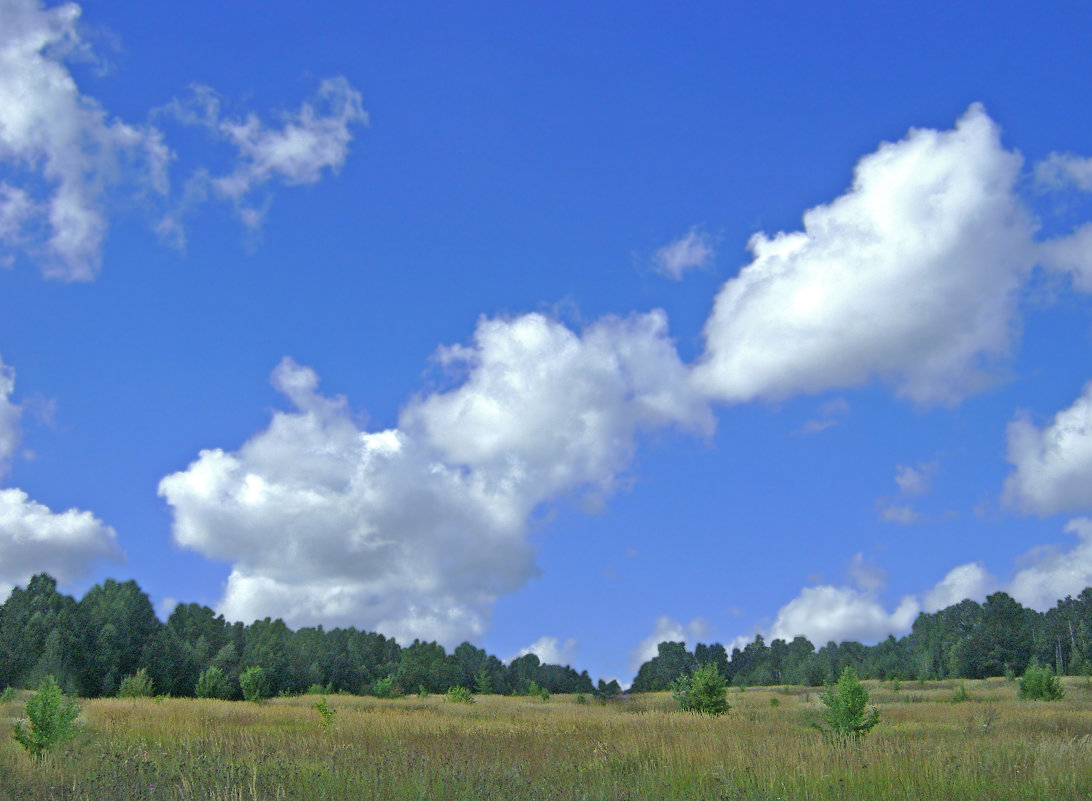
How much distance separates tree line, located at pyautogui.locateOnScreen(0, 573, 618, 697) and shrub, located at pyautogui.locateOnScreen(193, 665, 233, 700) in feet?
0.34

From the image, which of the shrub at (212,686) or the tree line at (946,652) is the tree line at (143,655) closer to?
the shrub at (212,686)

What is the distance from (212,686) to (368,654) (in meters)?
57.7

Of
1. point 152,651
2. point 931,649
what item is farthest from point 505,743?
point 931,649

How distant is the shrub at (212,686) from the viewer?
4269cm

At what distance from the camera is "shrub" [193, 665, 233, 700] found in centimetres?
4269

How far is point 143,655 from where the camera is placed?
57375 mm

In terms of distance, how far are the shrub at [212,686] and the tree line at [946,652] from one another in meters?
39.0

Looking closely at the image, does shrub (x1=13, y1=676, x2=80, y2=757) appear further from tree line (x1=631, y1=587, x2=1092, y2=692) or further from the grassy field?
tree line (x1=631, y1=587, x2=1092, y2=692)

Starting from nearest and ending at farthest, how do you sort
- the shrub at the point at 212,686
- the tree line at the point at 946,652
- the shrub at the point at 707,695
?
the shrub at the point at 707,695, the shrub at the point at 212,686, the tree line at the point at 946,652

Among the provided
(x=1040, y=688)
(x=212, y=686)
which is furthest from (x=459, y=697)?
(x=1040, y=688)

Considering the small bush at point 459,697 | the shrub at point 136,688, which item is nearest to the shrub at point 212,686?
the shrub at point 136,688

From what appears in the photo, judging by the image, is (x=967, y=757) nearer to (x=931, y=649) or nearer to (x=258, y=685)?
(x=258, y=685)

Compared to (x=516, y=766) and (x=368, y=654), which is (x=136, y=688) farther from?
(x=368, y=654)

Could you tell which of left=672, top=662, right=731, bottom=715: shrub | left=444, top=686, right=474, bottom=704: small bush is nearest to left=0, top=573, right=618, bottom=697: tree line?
left=444, top=686, right=474, bottom=704: small bush
